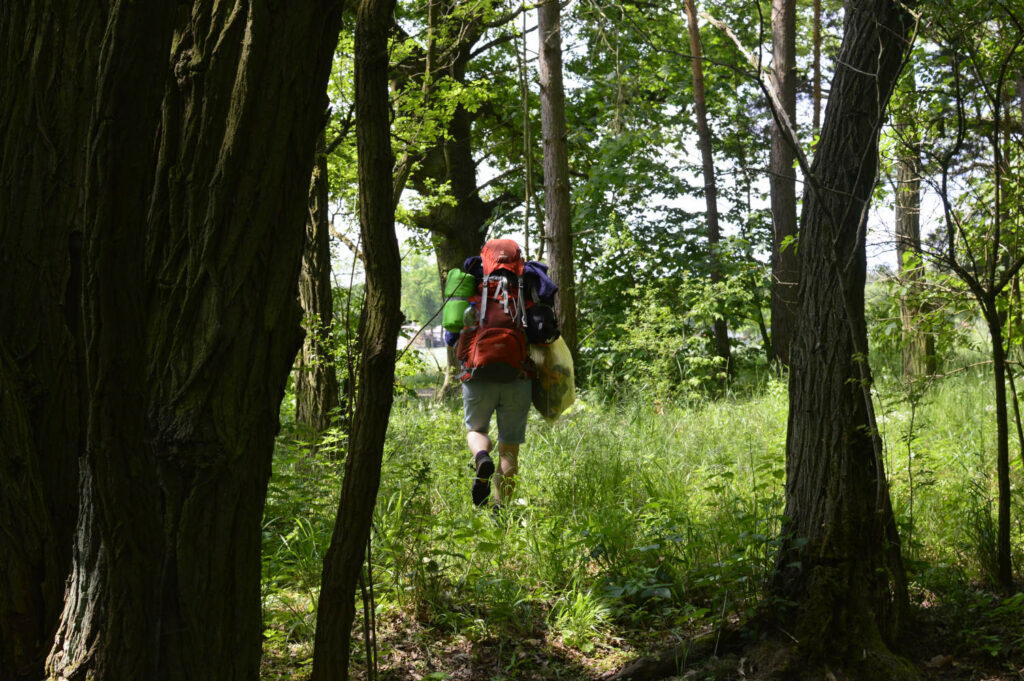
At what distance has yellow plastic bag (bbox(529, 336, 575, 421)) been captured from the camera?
5281 millimetres

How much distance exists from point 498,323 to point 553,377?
614 mm

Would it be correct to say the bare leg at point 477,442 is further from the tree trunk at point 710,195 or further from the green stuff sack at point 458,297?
the tree trunk at point 710,195

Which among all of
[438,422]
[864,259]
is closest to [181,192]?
[864,259]

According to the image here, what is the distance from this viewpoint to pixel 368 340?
2094 millimetres

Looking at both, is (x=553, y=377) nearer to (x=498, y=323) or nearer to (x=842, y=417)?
(x=498, y=323)

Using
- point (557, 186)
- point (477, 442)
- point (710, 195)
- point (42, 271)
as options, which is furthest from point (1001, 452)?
point (710, 195)

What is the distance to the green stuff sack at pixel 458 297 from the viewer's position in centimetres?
505

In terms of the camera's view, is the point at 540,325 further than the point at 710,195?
No

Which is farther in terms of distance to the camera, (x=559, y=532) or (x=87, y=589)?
(x=559, y=532)

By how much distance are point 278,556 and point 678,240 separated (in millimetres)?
13058

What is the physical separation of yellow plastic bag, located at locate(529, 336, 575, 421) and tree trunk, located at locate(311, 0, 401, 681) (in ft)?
10.5

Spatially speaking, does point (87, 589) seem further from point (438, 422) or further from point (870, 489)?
point (438, 422)

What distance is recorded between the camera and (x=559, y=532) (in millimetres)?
4074

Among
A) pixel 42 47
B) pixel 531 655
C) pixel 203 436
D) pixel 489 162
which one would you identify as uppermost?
pixel 489 162
